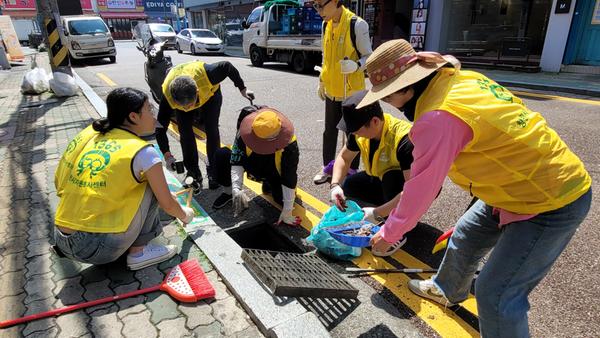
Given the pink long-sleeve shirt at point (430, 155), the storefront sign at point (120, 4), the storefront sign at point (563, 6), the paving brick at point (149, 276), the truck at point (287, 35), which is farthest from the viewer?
the storefront sign at point (120, 4)

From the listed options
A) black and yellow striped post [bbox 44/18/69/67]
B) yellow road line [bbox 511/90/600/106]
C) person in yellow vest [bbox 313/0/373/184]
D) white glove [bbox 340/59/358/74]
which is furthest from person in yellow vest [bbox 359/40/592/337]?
black and yellow striped post [bbox 44/18/69/67]

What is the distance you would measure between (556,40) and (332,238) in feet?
34.1

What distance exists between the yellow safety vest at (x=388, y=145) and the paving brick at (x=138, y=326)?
172cm

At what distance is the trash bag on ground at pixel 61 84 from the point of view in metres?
7.98

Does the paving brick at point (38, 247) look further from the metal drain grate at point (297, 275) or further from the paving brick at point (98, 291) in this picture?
the metal drain grate at point (297, 275)

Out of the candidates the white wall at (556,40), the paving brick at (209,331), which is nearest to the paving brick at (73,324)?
the paving brick at (209,331)

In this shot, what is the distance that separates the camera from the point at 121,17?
4950 cm

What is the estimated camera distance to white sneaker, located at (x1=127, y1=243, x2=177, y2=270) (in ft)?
7.46

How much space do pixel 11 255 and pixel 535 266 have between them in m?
2.99

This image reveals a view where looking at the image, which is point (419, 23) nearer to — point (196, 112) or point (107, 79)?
point (107, 79)

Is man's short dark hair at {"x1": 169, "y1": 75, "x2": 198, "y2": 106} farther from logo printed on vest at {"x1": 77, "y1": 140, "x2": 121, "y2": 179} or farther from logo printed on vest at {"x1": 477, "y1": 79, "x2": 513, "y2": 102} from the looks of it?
logo printed on vest at {"x1": 477, "y1": 79, "x2": 513, "y2": 102}

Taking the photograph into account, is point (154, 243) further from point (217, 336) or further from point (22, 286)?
point (217, 336)

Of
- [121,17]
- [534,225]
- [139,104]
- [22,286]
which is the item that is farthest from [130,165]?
[121,17]

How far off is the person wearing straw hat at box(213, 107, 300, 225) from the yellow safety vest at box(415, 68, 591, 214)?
1473 mm
